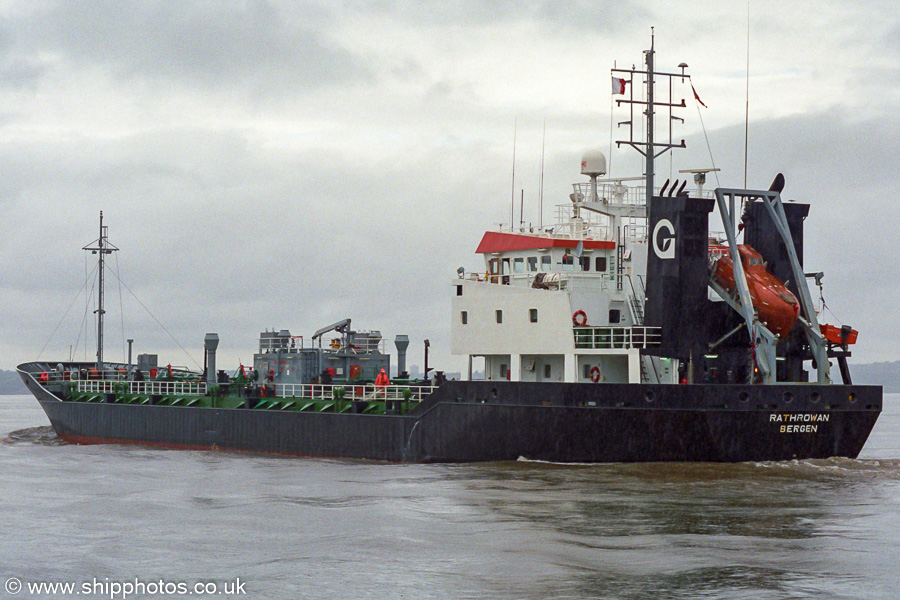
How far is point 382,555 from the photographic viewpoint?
1905cm

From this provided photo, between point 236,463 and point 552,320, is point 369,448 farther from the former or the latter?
point 552,320

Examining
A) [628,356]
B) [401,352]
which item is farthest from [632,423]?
[401,352]

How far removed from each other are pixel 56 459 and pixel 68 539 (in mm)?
17376

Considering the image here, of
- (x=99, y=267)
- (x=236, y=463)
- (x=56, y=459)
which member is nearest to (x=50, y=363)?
(x=99, y=267)

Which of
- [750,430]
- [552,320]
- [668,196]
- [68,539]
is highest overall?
[668,196]

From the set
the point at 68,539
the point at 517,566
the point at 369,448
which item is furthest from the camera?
the point at 369,448

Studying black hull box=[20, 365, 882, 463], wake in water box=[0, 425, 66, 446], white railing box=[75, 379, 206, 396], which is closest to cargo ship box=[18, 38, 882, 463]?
black hull box=[20, 365, 882, 463]

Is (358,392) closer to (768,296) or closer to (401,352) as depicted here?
(401,352)

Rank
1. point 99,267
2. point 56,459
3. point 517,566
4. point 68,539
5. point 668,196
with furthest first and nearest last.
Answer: point 99,267
point 56,459
point 668,196
point 68,539
point 517,566

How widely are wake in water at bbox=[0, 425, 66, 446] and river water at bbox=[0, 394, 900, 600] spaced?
50.5 ft

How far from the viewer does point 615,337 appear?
98.9 ft

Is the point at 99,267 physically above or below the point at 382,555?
above

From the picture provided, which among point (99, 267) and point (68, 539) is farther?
point (99, 267)

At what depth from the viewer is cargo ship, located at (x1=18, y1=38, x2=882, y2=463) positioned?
90.9ft
